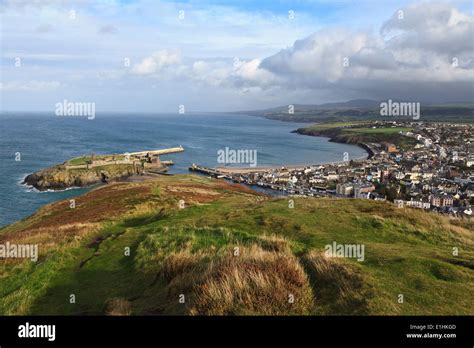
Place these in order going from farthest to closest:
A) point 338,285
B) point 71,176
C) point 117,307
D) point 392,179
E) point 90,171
→ point 392,179 < point 90,171 < point 71,176 < point 117,307 < point 338,285

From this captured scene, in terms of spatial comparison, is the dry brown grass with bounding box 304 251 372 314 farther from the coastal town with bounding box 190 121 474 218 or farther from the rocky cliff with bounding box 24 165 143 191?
the rocky cliff with bounding box 24 165 143 191

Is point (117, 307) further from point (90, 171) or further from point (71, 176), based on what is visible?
point (90, 171)

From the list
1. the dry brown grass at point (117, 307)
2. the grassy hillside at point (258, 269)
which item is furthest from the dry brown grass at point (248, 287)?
the dry brown grass at point (117, 307)

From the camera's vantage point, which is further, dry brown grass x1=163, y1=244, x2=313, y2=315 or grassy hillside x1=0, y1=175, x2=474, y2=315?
grassy hillside x1=0, y1=175, x2=474, y2=315

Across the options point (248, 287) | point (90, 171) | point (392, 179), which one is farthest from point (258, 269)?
point (392, 179)

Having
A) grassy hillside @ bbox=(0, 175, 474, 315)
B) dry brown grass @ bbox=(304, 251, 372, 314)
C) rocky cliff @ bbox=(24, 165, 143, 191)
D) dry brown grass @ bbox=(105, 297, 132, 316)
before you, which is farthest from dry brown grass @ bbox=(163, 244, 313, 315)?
rocky cliff @ bbox=(24, 165, 143, 191)
